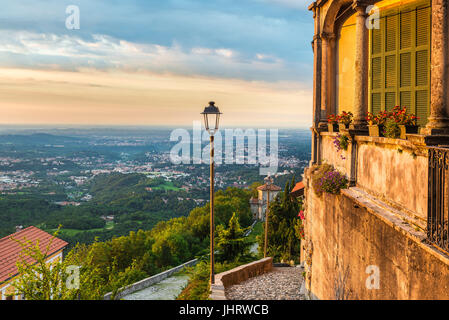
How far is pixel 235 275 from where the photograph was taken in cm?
1220

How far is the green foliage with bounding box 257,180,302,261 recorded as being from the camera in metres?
28.5

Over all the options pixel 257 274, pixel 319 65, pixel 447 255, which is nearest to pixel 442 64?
pixel 447 255

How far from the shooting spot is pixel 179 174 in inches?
4449

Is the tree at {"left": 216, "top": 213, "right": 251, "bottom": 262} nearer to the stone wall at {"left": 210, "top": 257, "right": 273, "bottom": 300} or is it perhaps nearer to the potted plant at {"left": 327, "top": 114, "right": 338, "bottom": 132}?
the stone wall at {"left": 210, "top": 257, "right": 273, "bottom": 300}

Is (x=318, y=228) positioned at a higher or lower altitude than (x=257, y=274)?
higher

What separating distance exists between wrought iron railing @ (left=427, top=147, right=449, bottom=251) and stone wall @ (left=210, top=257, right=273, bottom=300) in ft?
22.8

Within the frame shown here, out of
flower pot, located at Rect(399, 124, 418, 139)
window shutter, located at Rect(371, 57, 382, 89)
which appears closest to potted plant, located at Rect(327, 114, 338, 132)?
window shutter, located at Rect(371, 57, 382, 89)

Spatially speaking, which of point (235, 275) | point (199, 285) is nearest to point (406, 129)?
point (235, 275)

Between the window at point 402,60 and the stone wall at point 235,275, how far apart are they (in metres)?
6.78

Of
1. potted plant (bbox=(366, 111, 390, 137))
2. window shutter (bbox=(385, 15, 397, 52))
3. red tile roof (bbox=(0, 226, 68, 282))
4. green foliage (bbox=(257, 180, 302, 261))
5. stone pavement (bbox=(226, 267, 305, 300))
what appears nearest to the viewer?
potted plant (bbox=(366, 111, 390, 137))

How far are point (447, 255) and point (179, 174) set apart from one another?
11091cm
